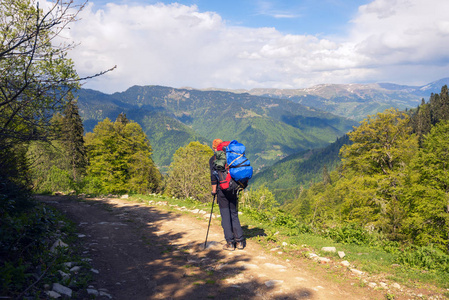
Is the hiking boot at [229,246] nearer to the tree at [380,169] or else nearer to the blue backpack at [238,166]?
the blue backpack at [238,166]

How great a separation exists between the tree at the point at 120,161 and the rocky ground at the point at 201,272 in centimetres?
2797

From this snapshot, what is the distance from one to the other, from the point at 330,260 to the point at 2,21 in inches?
373

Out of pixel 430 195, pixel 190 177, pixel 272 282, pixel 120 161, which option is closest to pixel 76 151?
pixel 120 161

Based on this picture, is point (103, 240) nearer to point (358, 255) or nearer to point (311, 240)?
point (311, 240)

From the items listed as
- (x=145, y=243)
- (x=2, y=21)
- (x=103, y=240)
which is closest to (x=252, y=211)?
(x=145, y=243)

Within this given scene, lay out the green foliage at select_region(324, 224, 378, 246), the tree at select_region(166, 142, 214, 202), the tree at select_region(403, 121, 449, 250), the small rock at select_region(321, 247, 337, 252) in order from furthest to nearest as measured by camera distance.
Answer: the tree at select_region(166, 142, 214, 202) → the tree at select_region(403, 121, 449, 250) → the green foliage at select_region(324, 224, 378, 246) → the small rock at select_region(321, 247, 337, 252)

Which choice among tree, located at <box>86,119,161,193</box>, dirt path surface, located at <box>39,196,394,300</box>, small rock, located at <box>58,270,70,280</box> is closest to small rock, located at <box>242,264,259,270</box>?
dirt path surface, located at <box>39,196,394,300</box>

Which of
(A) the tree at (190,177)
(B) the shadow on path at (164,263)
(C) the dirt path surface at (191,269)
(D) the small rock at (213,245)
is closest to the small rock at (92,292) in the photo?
(C) the dirt path surface at (191,269)

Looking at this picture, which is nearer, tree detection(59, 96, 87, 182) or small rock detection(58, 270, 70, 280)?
small rock detection(58, 270, 70, 280)

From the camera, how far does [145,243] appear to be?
26.0 ft

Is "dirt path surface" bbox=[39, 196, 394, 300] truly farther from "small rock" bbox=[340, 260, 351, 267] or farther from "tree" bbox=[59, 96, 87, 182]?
"tree" bbox=[59, 96, 87, 182]

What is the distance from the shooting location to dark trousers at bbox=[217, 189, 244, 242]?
24.1ft

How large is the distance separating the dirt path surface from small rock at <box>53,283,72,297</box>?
0.57 m

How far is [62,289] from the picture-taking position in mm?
4223
